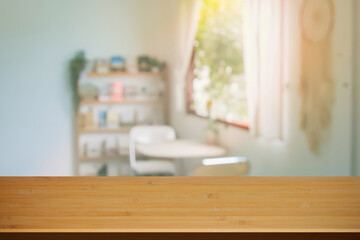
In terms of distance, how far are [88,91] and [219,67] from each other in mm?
349

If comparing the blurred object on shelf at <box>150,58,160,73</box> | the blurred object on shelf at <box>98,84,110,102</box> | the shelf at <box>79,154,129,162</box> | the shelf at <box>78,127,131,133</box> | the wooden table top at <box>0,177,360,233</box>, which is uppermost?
the blurred object on shelf at <box>150,58,160,73</box>

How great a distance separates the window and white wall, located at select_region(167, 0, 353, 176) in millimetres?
33

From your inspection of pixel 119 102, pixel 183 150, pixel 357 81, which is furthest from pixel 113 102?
pixel 357 81

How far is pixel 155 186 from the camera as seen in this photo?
115cm

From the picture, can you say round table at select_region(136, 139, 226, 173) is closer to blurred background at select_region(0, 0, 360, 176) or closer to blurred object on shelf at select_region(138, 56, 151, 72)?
blurred background at select_region(0, 0, 360, 176)

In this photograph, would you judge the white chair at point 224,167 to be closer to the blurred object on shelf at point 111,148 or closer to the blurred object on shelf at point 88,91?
the blurred object on shelf at point 111,148

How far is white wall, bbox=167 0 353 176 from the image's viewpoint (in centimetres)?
109

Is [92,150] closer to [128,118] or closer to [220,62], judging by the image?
[128,118]

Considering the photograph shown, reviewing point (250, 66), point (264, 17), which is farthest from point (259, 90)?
point (264, 17)

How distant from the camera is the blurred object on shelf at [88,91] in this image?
1169 millimetres

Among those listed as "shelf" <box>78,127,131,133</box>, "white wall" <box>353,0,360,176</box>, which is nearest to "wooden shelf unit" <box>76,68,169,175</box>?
"shelf" <box>78,127,131,133</box>

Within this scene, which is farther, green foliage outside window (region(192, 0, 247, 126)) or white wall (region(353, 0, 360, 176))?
green foliage outside window (region(192, 0, 247, 126))

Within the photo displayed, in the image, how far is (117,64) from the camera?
1154mm

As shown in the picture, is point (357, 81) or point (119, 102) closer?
point (357, 81)
